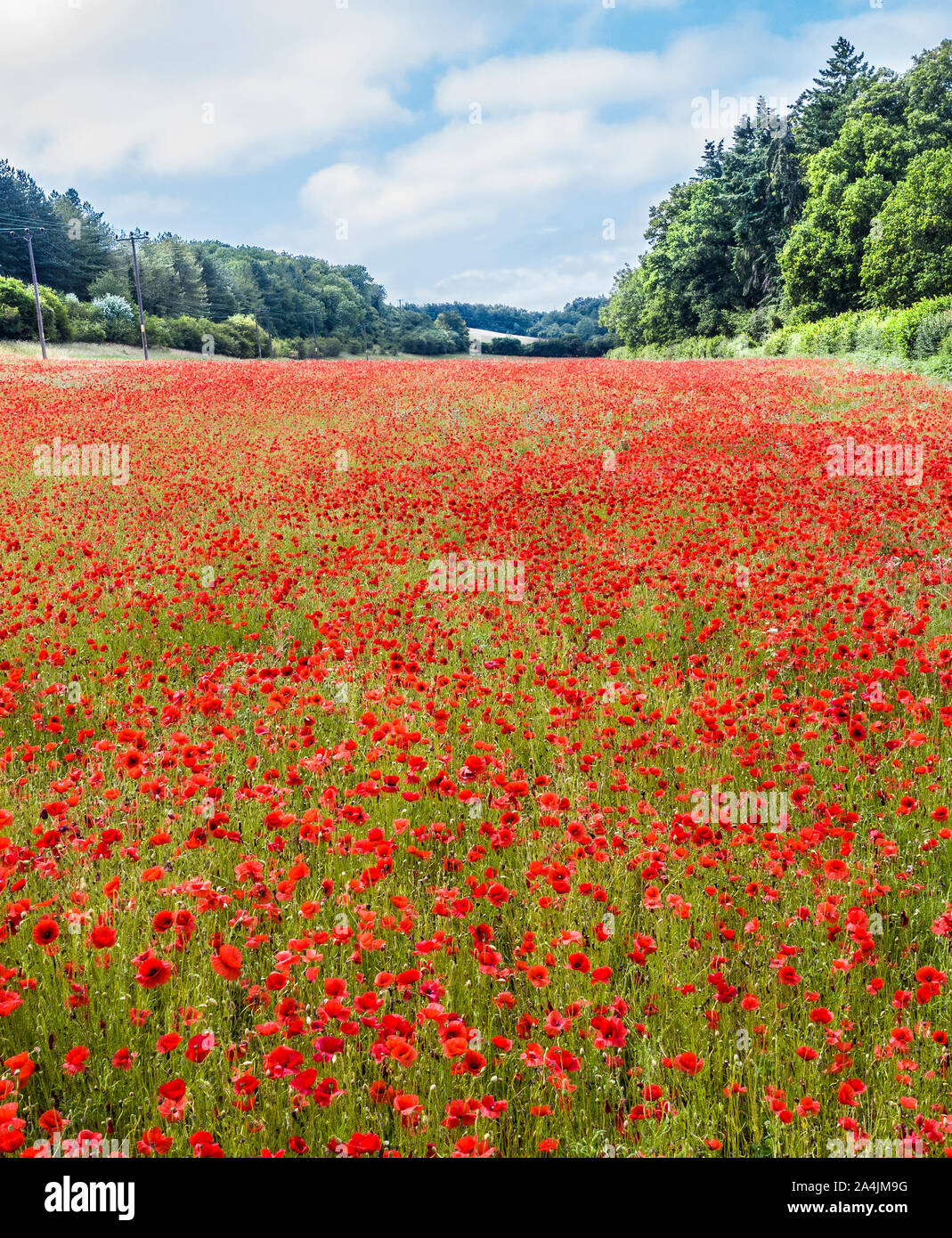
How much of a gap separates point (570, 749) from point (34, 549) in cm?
758

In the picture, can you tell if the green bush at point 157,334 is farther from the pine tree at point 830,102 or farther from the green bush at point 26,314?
the pine tree at point 830,102

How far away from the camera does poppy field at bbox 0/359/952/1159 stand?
225 cm

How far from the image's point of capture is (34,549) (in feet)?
29.1

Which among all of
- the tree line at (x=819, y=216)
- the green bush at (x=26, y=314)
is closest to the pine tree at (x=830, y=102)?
the tree line at (x=819, y=216)

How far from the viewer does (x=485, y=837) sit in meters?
3.63

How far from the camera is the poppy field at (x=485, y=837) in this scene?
225cm

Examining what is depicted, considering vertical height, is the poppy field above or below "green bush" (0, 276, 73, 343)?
below

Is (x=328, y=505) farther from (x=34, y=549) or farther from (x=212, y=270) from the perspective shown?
(x=212, y=270)
